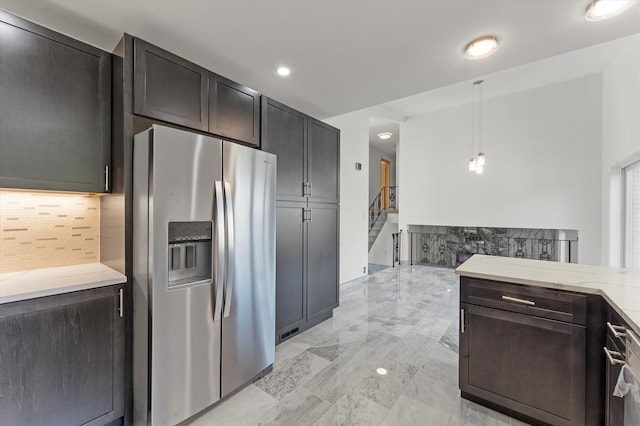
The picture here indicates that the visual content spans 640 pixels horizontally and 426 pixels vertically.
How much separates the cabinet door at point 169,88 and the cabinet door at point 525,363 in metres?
2.45

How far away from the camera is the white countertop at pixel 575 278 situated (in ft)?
4.41

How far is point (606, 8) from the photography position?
1714 mm

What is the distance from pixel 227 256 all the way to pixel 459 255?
670cm

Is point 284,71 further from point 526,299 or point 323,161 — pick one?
point 526,299

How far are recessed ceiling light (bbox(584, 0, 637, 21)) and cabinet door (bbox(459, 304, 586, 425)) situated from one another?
6.31ft

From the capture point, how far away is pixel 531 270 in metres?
1.96

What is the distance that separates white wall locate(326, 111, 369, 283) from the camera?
5.04 meters

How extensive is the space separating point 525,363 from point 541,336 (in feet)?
0.68

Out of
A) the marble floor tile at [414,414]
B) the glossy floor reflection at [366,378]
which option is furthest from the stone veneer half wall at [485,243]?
the marble floor tile at [414,414]

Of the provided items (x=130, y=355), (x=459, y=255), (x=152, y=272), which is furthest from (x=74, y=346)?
(x=459, y=255)

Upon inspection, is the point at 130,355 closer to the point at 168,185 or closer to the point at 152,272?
the point at 152,272

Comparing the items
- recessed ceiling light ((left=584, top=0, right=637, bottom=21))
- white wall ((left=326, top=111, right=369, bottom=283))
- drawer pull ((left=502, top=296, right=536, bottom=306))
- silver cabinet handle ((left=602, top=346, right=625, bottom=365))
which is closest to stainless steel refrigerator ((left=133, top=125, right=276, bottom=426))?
drawer pull ((left=502, top=296, right=536, bottom=306))

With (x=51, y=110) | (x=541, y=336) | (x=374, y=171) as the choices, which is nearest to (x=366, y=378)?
(x=541, y=336)

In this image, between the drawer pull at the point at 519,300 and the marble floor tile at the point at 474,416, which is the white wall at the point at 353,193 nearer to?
the marble floor tile at the point at 474,416
